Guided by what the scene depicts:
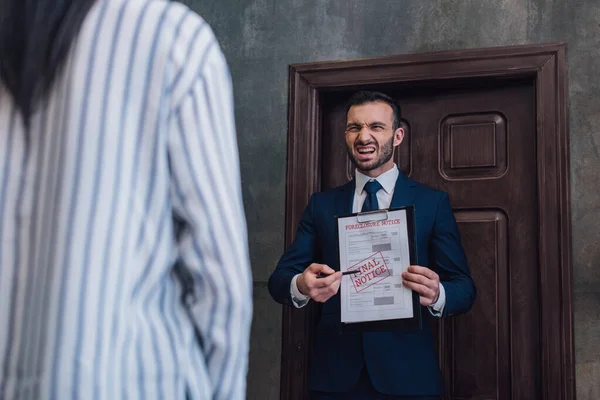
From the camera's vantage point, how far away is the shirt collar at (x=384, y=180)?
2.93 m

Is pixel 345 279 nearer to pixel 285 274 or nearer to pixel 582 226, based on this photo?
pixel 285 274

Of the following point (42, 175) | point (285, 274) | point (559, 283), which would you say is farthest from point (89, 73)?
point (559, 283)

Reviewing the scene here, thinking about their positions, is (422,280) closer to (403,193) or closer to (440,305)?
(440,305)

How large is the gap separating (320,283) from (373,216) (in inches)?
11.2

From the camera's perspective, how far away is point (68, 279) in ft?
3.20

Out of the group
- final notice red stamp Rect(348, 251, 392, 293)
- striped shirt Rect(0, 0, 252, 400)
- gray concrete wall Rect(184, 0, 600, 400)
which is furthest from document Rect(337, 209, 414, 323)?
striped shirt Rect(0, 0, 252, 400)

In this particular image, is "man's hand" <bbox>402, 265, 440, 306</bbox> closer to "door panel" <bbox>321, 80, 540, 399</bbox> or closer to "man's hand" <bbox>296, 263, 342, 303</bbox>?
"man's hand" <bbox>296, 263, 342, 303</bbox>

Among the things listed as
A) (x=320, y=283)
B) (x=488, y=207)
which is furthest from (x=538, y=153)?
(x=320, y=283)

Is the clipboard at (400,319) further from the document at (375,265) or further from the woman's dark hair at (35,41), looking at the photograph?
the woman's dark hair at (35,41)

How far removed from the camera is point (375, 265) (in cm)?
260

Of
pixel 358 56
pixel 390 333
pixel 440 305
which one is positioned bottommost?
pixel 390 333

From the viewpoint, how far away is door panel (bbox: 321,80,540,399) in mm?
3211

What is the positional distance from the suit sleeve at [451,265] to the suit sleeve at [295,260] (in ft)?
1.55

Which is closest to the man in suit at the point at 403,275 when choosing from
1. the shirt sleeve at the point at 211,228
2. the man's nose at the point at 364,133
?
the man's nose at the point at 364,133
